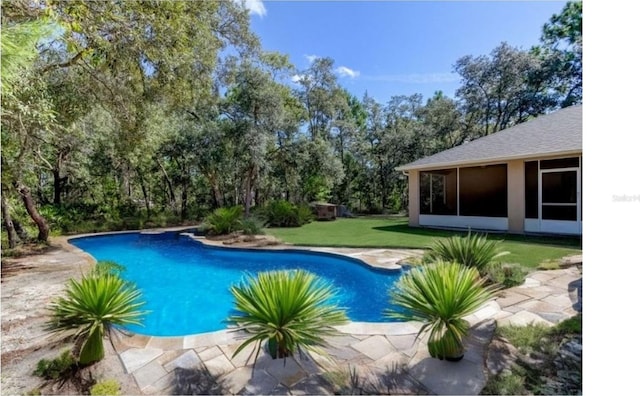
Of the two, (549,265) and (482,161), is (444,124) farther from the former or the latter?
(549,265)

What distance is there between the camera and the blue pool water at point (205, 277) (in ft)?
18.4

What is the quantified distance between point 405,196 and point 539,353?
23361mm

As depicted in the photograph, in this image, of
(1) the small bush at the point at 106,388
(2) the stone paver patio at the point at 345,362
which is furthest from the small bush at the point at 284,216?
(1) the small bush at the point at 106,388

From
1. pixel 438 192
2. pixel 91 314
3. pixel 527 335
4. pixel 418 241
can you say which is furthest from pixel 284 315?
pixel 438 192

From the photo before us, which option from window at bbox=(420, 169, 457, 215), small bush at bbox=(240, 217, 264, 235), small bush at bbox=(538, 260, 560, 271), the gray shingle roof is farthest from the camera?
window at bbox=(420, 169, 457, 215)

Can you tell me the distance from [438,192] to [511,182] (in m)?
3.02

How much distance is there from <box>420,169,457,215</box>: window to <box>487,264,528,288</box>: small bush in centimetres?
774

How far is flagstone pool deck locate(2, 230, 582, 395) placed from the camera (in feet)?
9.46

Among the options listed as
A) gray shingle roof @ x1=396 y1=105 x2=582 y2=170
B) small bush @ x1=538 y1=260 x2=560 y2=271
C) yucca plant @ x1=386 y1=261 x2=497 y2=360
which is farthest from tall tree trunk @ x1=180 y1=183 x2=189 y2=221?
yucca plant @ x1=386 y1=261 x2=497 y2=360

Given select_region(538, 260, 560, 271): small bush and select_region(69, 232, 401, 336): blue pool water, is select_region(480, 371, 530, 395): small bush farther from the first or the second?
select_region(538, 260, 560, 271): small bush

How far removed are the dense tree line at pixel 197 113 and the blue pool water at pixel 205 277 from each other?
3.31 meters

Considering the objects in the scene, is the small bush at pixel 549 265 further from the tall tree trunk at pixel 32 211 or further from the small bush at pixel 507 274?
the tall tree trunk at pixel 32 211

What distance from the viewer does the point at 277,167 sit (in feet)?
69.6
